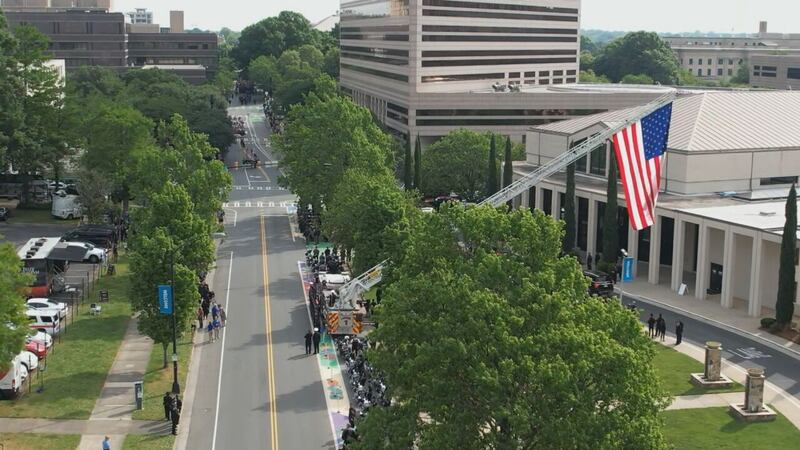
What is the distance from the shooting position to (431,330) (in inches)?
1315

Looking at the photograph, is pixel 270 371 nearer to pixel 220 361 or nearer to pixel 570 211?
pixel 220 361

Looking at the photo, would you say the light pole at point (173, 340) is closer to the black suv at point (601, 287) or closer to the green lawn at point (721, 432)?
the green lawn at point (721, 432)

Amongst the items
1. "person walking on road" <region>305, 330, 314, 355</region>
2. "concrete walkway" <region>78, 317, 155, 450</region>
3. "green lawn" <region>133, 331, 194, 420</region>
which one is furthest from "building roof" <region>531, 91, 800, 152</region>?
"concrete walkway" <region>78, 317, 155, 450</region>

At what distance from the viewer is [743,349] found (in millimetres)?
55344

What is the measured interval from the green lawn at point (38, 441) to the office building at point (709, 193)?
127ft

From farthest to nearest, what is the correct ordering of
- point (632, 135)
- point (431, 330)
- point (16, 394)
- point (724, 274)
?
1. point (724, 274)
2. point (632, 135)
3. point (16, 394)
4. point (431, 330)

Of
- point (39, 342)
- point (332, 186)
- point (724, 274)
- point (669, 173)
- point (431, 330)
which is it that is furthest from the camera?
point (332, 186)

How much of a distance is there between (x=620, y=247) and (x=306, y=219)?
26469 millimetres

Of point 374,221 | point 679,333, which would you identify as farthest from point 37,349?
point 679,333

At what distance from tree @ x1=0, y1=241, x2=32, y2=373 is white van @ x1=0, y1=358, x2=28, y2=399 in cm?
153

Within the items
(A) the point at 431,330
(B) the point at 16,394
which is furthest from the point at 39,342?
(A) the point at 431,330

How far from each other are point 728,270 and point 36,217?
60.0 metres

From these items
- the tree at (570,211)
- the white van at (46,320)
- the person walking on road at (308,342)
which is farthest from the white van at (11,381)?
the tree at (570,211)

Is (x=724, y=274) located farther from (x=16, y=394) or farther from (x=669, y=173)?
(x=16, y=394)
